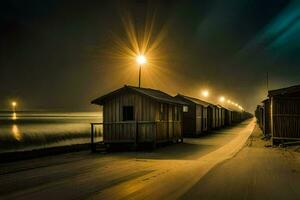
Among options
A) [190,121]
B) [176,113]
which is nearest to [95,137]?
[190,121]

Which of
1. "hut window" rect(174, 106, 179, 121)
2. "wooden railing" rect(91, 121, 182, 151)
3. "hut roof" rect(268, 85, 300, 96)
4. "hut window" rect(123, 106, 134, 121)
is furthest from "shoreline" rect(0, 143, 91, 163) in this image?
"hut roof" rect(268, 85, 300, 96)

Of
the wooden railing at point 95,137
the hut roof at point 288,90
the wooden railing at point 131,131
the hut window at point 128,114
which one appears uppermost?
the hut roof at point 288,90

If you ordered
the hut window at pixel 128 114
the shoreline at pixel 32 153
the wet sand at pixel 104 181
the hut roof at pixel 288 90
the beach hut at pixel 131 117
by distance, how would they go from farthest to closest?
the hut window at pixel 128 114, the beach hut at pixel 131 117, the hut roof at pixel 288 90, the shoreline at pixel 32 153, the wet sand at pixel 104 181

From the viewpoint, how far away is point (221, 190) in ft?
33.7

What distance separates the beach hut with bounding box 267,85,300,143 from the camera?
80.8 feet

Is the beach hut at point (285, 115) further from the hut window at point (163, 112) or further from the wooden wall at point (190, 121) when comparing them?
Answer: the wooden wall at point (190, 121)

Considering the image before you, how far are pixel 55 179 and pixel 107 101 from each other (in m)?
13.5

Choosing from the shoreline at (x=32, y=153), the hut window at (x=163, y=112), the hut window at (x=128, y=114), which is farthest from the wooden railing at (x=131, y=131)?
the shoreline at (x=32, y=153)

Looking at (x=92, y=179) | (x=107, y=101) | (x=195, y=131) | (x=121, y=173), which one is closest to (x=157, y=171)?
(x=121, y=173)

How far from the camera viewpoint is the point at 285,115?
24875 mm

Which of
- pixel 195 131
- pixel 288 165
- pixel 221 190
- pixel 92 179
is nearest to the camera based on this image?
pixel 221 190

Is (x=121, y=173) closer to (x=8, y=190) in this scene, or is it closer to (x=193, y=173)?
(x=193, y=173)

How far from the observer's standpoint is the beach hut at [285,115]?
Answer: 2462 cm

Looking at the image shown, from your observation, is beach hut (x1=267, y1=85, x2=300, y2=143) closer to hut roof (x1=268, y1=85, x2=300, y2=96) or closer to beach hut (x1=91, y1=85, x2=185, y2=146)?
hut roof (x1=268, y1=85, x2=300, y2=96)
